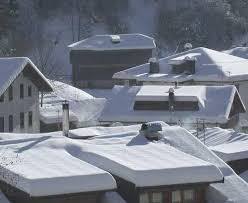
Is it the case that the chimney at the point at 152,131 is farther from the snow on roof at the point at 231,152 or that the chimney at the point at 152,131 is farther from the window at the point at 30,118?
the window at the point at 30,118

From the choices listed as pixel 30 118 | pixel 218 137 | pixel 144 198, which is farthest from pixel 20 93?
pixel 144 198

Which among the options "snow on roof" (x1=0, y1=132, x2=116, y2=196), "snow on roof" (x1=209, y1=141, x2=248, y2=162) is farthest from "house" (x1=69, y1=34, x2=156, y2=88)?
"snow on roof" (x1=0, y1=132, x2=116, y2=196)

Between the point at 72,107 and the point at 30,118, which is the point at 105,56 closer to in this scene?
the point at 72,107

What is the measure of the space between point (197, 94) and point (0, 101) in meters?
9.46

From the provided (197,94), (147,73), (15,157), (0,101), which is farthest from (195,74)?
(15,157)

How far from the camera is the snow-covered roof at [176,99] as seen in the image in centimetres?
3750

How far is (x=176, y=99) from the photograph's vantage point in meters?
38.2

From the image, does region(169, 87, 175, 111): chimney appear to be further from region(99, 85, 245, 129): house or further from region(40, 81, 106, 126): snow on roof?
region(40, 81, 106, 126): snow on roof

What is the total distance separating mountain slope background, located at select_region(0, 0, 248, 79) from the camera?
75.8 metres

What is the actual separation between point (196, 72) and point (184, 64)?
2.77ft

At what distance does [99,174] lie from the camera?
52.2ft

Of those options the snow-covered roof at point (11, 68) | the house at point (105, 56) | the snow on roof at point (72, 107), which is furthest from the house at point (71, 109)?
the house at point (105, 56)

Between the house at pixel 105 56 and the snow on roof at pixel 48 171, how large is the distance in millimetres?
46910

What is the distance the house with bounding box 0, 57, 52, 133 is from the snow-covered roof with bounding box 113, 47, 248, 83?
8.64 m
